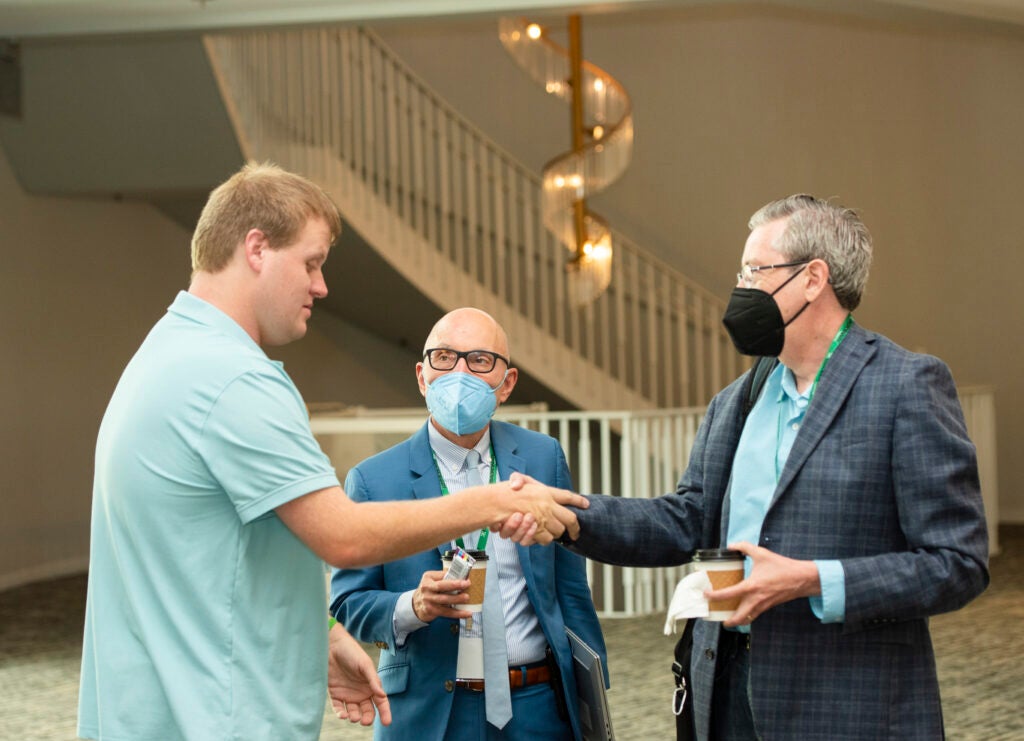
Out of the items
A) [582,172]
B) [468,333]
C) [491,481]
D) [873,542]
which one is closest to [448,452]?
[491,481]

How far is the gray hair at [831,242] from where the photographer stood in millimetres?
2092

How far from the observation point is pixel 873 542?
77.6 inches

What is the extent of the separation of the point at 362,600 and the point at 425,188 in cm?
733

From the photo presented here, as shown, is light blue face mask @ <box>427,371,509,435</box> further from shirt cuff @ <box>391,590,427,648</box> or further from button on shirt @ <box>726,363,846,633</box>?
button on shirt @ <box>726,363,846,633</box>

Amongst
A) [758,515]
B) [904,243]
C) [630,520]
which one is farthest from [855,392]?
[904,243]

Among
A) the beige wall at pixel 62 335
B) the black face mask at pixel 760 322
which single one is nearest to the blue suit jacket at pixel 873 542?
the black face mask at pixel 760 322

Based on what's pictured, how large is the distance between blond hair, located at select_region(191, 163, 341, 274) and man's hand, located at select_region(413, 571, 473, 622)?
71 cm

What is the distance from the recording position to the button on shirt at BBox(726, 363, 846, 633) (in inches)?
82.4

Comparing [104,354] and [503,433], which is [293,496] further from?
[104,354]

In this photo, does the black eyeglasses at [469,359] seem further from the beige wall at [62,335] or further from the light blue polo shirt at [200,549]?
the beige wall at [62,335]

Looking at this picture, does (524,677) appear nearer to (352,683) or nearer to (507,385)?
(352,683)

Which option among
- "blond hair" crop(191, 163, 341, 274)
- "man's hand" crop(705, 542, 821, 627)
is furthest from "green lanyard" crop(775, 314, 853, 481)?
"blond hair" crop(191, 163, 341, 274)

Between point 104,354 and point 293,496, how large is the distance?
7.69m

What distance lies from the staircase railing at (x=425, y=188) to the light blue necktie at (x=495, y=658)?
544 cm
